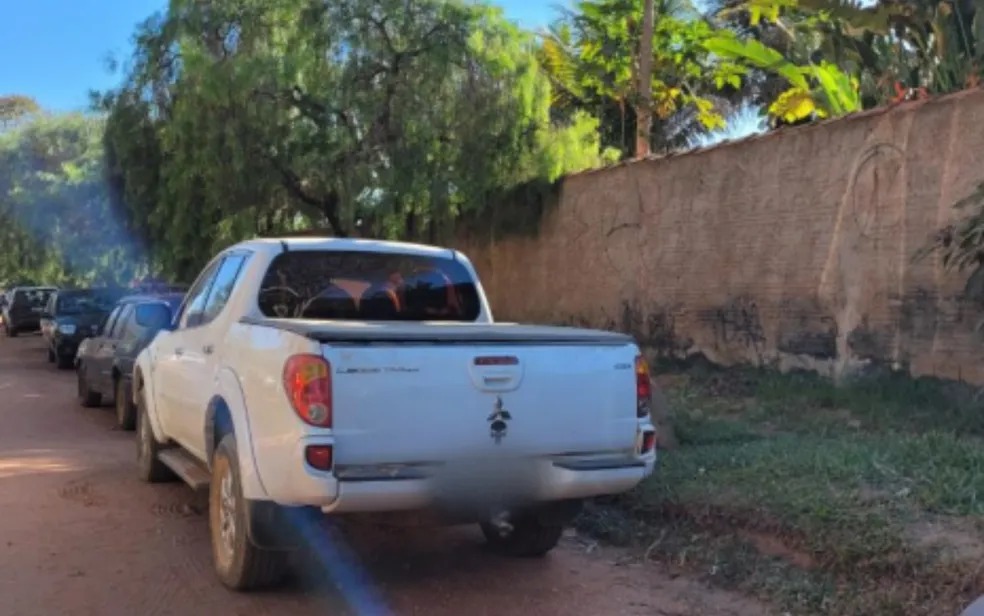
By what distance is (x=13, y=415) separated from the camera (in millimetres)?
13133

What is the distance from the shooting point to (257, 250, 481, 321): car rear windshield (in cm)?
665

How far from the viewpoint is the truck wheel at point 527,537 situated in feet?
20.2

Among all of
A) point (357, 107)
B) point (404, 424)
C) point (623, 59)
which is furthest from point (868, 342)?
point (623, 59)

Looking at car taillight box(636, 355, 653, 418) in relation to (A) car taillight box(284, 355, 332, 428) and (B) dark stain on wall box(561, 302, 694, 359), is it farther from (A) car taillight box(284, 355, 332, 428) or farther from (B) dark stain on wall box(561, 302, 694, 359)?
(B) dark stain on wall box(561, 302, 694, 359)

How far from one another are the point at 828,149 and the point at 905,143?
97cm

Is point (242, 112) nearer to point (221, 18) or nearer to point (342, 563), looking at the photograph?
point (221, 18)

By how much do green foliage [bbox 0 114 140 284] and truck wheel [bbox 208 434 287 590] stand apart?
1856 cm

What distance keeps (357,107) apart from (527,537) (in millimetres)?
11211

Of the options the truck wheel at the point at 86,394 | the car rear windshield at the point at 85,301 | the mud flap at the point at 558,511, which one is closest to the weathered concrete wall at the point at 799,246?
the mud flap at the point at 558,511

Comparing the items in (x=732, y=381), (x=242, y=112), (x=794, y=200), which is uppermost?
(x=242, y=112)

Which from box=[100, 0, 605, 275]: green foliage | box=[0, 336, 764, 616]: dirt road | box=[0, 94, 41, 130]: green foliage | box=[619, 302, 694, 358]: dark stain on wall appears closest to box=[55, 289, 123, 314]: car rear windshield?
box=[100, 0, 605, 275]: green foliage

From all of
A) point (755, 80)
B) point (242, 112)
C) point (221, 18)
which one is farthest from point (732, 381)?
point (755, 80)

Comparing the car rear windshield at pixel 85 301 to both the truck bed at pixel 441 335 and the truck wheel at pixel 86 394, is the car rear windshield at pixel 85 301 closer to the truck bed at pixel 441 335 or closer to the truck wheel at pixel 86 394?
the truck wheel at pixel 86 394

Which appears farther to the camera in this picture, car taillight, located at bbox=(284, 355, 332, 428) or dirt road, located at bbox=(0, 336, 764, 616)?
dirt road, located at bbox=(0, 336, 764, 616)
